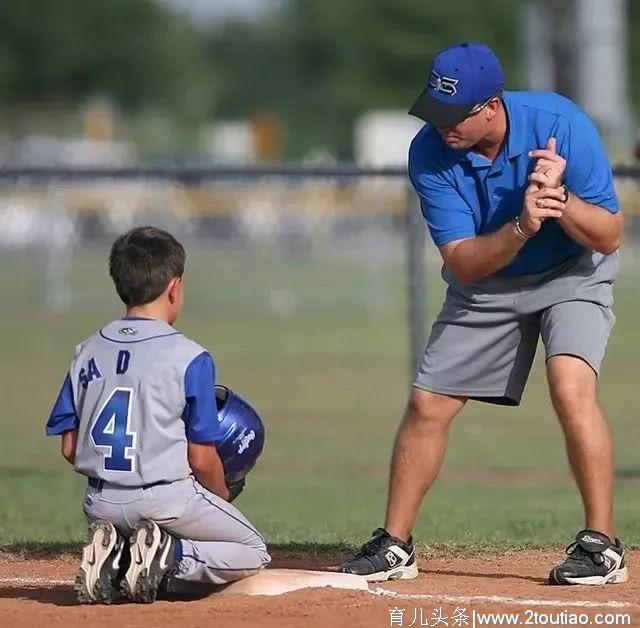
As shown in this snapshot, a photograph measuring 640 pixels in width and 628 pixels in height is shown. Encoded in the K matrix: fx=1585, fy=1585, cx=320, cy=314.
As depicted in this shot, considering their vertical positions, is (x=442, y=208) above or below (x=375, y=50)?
below

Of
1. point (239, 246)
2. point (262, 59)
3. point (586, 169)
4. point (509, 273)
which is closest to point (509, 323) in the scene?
point (509, 273)

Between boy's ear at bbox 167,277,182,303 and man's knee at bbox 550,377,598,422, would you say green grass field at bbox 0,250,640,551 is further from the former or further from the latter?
boy's ear at bbox 167,277,182,303

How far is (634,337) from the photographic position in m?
20.8

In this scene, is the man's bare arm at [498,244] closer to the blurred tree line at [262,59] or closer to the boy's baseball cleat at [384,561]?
the boy's baseball cleat at [384,561]

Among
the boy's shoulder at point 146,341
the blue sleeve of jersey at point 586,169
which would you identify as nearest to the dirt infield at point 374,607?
the boy's shoulder at point 146,341

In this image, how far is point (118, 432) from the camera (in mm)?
5734

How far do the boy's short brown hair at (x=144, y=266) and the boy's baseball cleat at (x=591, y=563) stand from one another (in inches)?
74.4

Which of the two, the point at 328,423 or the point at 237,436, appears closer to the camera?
the point at 237,436

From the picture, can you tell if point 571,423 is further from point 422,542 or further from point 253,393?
point 253,393

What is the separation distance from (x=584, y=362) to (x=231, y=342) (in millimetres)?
14059

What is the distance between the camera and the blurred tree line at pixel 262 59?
68.5 m

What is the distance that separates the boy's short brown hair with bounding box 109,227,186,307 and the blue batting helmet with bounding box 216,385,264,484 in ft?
1.90

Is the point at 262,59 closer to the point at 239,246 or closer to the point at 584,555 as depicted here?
the point at 239,246

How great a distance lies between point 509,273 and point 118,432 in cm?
173
